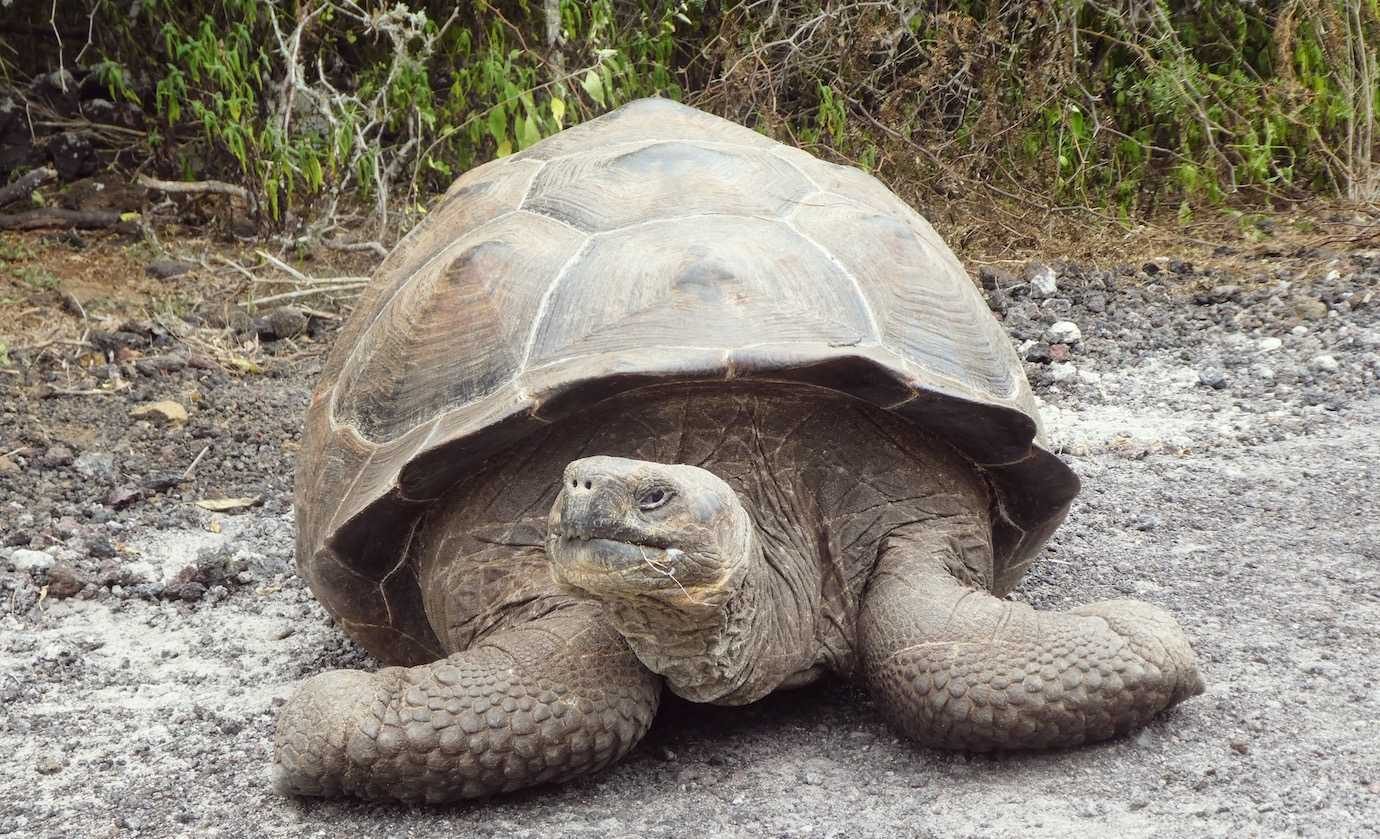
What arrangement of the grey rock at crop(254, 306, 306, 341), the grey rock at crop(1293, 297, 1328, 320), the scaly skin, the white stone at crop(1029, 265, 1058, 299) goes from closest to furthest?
the scaly skin, the grey rock at crop(1293, 297, 1328, 320), the grey rock at crop(254, 306, 306, 341), the white stone at crop(1029, 265, 1058, 299)

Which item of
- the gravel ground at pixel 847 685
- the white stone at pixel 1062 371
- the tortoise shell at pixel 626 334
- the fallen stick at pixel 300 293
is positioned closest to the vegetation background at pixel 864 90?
the fallen stick at pixel 300 293

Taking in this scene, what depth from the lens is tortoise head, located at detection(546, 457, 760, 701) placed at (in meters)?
2.02

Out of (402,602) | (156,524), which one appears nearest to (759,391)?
(402,602)

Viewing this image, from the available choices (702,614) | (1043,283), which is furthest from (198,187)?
(702,614)

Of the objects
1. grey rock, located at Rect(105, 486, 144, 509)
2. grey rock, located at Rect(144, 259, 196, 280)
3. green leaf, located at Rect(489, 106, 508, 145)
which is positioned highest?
green leaf, located at Rect(489, 106, 508, 145)

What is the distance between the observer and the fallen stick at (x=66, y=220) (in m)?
6.98

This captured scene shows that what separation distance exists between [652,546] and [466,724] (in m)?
0.43

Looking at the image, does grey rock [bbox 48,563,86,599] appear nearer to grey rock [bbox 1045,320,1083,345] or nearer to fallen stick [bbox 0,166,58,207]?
grey rock [bbox 1045,320,1083,345]

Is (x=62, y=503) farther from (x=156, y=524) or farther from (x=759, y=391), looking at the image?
(x=759, y=391)

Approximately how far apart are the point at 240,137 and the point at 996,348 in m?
4.40

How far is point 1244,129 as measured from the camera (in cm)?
679

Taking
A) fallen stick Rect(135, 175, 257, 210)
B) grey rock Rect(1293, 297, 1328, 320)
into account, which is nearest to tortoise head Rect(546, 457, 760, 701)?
grey rock Rect(1293, 297, 1328, 320)

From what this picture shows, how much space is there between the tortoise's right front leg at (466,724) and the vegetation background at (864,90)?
171 inches

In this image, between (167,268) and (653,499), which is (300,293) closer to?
(167,268)
